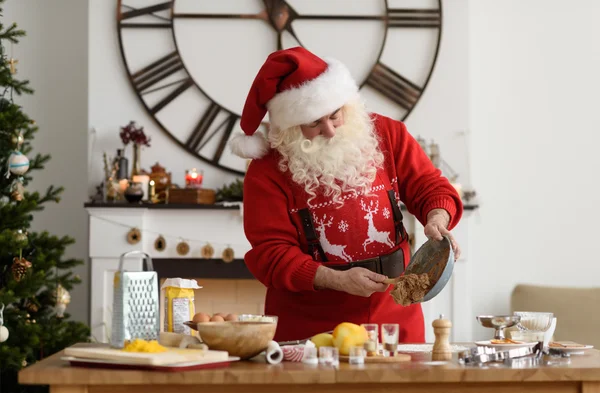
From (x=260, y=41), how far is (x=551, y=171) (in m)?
1.75

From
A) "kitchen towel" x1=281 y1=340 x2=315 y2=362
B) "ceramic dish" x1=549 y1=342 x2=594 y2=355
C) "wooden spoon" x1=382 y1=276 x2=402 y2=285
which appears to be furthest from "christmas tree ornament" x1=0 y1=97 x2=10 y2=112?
"ceramic dish" x1=549 y1=342 x2=594 y2=355

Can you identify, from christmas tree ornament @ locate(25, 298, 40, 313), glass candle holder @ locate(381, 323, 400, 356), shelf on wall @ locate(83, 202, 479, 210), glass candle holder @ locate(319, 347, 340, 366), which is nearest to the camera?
glass candle holder @ locate(319, 347, 340, 366)

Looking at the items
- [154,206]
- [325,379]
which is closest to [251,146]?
[325,379]

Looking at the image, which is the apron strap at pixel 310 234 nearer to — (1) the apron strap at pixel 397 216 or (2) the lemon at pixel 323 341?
(1) the apron strap at pixel 397 216

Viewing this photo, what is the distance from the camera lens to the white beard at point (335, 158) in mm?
2424

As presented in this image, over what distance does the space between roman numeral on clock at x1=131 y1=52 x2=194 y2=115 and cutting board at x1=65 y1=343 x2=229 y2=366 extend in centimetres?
305

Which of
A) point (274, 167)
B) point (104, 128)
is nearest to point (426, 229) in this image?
point (274, 167)

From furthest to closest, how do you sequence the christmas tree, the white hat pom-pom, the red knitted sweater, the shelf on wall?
the shelf on wall < the christmas tree < the white hat pom-pom < the red knitted sweater

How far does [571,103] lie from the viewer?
4.84 m

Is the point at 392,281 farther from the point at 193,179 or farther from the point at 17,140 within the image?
the point at 193,179

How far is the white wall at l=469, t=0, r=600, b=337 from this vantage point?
4.83 meters

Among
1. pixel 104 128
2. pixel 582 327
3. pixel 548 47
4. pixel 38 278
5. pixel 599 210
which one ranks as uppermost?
pixel 548 47

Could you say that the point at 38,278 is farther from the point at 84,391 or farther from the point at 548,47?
the point at 548,47

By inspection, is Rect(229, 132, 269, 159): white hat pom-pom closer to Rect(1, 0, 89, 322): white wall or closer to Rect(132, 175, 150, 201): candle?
Rect(132, 175, 150, 201): candle
